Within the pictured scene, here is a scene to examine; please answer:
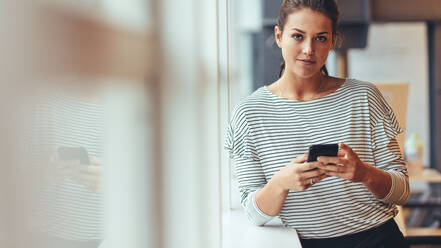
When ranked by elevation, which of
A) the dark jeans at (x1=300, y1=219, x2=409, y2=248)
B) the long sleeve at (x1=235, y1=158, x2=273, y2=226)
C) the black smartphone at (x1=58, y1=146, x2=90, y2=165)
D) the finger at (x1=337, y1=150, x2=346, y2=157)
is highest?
the black smartphone at (x1=58, y1=146, x2=90, y2=165)

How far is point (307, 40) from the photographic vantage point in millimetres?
1345

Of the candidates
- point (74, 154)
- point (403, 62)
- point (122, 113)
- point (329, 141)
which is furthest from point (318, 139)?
point (403, 62)

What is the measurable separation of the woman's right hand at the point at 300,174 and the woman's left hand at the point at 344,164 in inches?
0.7

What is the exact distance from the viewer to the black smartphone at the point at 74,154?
38 centimetres

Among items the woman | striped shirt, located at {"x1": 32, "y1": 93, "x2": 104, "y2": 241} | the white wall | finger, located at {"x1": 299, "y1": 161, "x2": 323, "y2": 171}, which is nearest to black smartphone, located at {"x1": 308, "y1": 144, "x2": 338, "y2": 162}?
finger, located at {"x1": 299, "y1": 161, "x2": 323, "y2": 171}

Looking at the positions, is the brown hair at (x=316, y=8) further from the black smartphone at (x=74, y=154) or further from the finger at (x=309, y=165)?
the black smartphone at (x=74, y=154)

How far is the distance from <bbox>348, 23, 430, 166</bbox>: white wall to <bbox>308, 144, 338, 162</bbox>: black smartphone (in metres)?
3.19

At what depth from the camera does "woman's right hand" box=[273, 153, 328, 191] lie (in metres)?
1.27

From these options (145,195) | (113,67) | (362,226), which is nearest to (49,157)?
(113,67)

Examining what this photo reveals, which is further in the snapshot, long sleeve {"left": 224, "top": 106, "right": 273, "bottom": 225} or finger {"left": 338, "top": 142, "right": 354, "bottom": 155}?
long sleeve {"left": 224, "top": 106, "right": 273, "bottom": 225}

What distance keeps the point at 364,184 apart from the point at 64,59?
A: 1.11 metres

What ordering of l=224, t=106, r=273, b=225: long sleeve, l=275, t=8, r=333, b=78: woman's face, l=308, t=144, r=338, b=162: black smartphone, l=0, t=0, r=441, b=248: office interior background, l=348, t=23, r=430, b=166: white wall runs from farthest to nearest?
l=348, t=23, r=430, b=166: white wall < l=224, t=106, r=273, b=225: long sleeve < l=275, t=8, r=333, b=78: woman's face < l=308, t=144, r=338, b=162: black smartphone < l=0, t=0, r=441, b=248: office interior background

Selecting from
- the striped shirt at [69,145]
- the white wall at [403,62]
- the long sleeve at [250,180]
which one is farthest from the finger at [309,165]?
the white wall at [403,62]

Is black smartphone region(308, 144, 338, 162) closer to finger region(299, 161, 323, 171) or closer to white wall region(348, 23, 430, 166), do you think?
finger region(299, 161, 323, 171)
